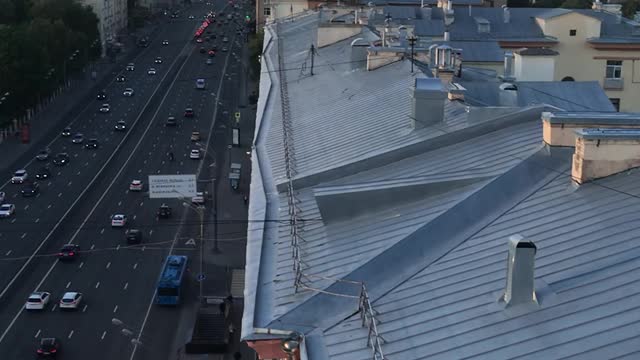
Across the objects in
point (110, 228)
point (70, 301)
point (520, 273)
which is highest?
point (520, 273)

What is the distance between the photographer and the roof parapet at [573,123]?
17531 mm

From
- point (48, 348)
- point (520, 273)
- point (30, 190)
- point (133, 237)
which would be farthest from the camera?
point (30, 190)

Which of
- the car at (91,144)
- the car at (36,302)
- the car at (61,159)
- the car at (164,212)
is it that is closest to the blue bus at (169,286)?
the car at (36,302)

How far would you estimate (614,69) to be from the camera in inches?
1950

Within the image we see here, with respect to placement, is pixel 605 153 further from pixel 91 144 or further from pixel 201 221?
pixel 91 144

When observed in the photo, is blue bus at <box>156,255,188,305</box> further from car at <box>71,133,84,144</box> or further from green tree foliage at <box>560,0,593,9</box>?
green tree foliage at <box>560,0,593,9</box>

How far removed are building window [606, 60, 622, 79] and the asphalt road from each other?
19.9 meters

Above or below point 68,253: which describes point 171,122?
above

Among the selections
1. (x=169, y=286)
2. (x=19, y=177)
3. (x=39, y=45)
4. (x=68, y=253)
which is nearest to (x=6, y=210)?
(x=19, y=177)

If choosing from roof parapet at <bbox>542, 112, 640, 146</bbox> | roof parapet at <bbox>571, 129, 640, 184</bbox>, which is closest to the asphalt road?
roof parapet at <bbox>542, 112, 640, 146</bbox>

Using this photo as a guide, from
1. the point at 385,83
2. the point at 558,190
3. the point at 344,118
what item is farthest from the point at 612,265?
the point at 385,83

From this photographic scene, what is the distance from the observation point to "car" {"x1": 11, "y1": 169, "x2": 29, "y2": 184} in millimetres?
59531

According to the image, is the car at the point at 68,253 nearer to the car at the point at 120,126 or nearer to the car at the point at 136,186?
the car at the point at 136,186

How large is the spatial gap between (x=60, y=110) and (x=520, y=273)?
7660 cm
